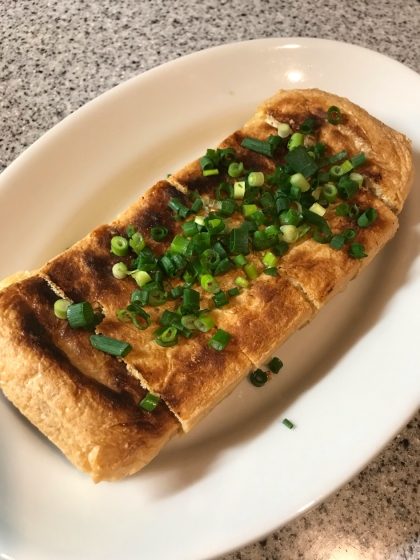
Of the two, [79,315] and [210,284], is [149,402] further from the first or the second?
[210,284]

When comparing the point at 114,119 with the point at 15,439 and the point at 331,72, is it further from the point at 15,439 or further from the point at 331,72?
the point at 15,439

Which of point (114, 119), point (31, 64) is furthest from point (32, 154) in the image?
point (31, 64)

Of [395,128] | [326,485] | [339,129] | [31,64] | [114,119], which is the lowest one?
[326,485]

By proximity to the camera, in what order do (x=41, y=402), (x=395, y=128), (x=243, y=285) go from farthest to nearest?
(x=395, y=128), (x=243, y=285), (x=41, y=402)

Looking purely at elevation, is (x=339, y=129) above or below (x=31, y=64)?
below

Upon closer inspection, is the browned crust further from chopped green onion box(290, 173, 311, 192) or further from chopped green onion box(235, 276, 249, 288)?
chopped green onion box(290, 173, 311, 192)

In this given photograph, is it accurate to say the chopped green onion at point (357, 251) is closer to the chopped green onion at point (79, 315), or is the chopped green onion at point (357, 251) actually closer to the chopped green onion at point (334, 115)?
the chopped green onion at point (334, 115)

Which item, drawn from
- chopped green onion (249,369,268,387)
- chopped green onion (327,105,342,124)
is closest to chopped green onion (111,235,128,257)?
chopped green onion (249,369,268,387)

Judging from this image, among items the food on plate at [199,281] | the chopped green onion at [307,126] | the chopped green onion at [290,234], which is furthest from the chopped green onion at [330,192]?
the chopped green onion at [307,126]
